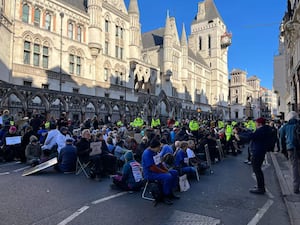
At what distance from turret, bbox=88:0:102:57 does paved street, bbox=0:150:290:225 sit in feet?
83.7

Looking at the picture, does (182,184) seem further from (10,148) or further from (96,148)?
(10,148)

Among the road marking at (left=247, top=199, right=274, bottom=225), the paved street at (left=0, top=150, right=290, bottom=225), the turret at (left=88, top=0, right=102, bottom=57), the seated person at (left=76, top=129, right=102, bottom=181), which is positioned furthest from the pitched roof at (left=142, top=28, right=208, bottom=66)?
the road marking at (left=247, top=199, right=274, bottom=225)

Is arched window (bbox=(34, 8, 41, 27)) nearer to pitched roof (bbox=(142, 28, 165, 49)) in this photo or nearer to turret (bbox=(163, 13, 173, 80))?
turret (bbox=(163, 13, 173, 80))

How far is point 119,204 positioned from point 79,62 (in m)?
27.7

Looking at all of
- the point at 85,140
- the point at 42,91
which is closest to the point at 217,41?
the point at 42,91

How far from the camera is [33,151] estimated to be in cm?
985

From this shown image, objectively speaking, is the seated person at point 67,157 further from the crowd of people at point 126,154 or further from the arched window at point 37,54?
the arched window at point 37,54

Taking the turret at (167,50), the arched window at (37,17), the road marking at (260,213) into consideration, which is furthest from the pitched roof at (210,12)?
the road marking at (260,213)

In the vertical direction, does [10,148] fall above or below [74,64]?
below

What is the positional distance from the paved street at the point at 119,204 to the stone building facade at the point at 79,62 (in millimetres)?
14396

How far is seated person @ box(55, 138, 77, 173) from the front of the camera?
8626 mm

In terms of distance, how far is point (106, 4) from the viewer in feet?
109

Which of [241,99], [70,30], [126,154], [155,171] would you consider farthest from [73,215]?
[241,99]

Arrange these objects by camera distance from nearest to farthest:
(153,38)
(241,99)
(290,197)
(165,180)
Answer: (165,180) → (290,197) → (153,38) → (241,99)
